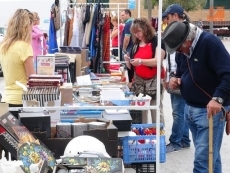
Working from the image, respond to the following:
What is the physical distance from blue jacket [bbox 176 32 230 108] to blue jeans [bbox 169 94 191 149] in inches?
82.1

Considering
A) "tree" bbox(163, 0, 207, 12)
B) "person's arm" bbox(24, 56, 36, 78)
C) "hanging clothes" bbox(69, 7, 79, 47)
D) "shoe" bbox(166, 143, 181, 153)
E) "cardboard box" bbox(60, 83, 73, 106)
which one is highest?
"tree" bbox(163, 0, 207, 12)

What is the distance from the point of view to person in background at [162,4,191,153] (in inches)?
235

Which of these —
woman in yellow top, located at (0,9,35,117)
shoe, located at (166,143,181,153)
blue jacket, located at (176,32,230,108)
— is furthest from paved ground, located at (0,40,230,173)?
woman in yellow top, located at (0,9,35,117)

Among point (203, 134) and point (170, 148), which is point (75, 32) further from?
point (203, 134)

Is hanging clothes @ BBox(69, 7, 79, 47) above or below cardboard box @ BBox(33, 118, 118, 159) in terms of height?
above

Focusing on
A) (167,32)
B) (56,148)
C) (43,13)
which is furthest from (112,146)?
(43,13)

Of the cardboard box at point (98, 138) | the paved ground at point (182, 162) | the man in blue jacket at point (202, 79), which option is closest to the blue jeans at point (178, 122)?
the paved ground at point (182, 162)

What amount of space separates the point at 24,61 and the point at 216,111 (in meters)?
2.15

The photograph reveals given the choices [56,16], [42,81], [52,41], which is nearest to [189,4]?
[56,16]

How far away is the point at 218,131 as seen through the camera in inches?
161

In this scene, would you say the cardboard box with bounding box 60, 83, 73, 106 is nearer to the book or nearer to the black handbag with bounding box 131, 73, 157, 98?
the book

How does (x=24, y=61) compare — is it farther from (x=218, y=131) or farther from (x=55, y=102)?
(x=218, y=131)

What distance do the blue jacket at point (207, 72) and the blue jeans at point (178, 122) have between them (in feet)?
6.84

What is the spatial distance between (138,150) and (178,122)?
220cm
